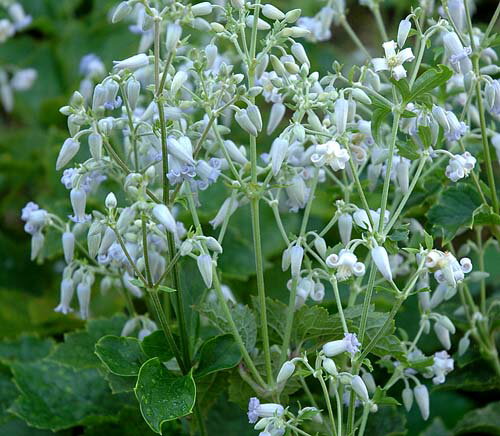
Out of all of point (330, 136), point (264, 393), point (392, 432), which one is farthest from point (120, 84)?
point (392, 432)

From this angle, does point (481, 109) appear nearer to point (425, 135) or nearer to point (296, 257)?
point (425, 135)

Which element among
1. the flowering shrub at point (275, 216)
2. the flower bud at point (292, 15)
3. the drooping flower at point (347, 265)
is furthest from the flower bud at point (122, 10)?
the drooping flower at point (347, 265)

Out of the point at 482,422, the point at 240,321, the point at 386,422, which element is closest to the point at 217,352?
the point at 240,321

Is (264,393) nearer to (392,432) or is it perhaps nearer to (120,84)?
(392,432)

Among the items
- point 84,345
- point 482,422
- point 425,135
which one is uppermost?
point 425,135

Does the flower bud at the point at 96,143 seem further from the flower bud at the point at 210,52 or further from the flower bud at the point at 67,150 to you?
the flower bud at the point at 210,52
